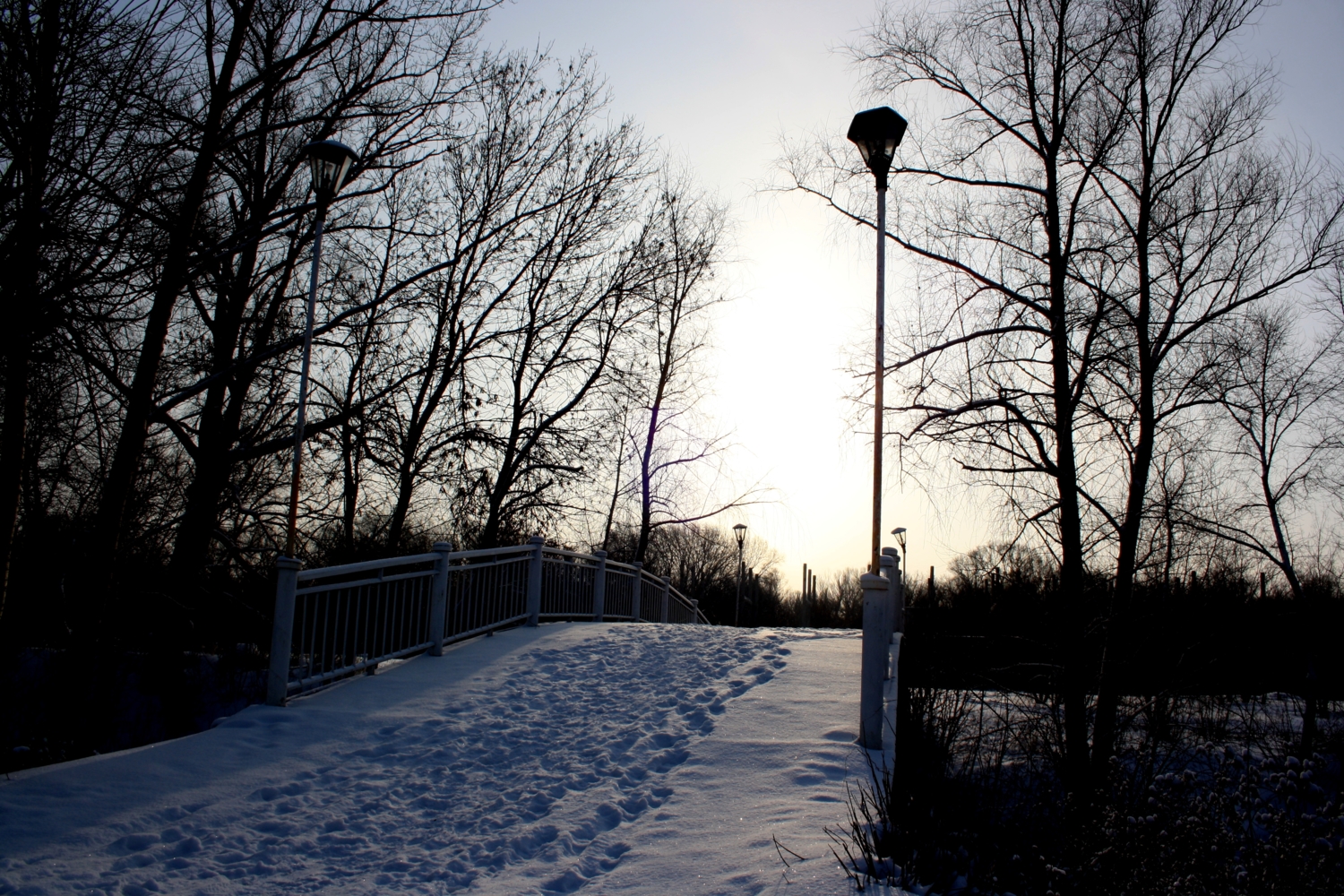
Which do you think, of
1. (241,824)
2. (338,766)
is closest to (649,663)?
(338,766)

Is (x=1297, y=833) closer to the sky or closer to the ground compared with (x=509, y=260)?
closer to the ground

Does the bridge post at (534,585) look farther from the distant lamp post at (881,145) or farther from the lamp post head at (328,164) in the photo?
the distant lamp post at (881,145)

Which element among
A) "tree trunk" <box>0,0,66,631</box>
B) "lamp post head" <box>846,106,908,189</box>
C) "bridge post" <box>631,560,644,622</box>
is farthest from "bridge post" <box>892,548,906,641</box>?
"tree trunk" <box>0,0,66,631</box>

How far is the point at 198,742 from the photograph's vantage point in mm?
5820

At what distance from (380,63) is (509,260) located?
8.70m

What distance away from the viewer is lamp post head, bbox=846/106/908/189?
6.46 m

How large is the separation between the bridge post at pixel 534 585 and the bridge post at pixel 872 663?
6.25 m

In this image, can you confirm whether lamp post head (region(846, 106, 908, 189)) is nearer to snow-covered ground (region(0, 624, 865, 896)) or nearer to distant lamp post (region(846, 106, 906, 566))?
distant lamp post (region(846, 106, 906, 566))

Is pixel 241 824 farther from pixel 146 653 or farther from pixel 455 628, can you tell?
pixel 146 653

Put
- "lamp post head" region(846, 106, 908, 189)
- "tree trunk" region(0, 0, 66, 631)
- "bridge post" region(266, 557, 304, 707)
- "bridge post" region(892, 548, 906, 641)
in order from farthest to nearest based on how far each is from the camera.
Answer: "bridge post" region(892, 548, 906, 641)
"bridge post" region(266, 557, 304, 707)
"lamp post head" region(846, 106, 908, 189)
"tree trunk" region(0, 0, 66, 631)

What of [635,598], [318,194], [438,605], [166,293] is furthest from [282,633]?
[635,598]

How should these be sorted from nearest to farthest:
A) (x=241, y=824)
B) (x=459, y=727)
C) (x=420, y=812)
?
(x=241, y=824) < (x=420, y=812) < (x=459, y=727)

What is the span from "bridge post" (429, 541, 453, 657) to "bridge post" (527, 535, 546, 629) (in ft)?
7.43

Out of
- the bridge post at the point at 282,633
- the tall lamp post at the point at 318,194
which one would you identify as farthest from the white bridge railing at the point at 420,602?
the tall lamp post at the point at 318,194
